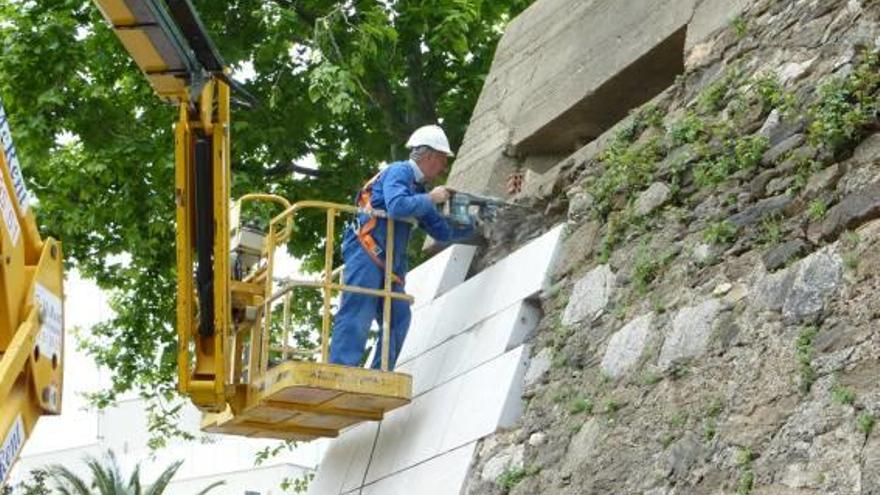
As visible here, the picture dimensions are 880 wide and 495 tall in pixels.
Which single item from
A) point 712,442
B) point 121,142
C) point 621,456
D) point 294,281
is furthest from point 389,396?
point 121,142

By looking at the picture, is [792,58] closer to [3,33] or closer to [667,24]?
[667,24]

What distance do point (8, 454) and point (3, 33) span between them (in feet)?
35.2

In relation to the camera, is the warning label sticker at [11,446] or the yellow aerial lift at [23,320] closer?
the warning label sticker at [11,446]

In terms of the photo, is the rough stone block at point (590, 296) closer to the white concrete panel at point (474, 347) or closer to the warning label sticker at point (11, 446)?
the white concrete panel at point (474, 347)

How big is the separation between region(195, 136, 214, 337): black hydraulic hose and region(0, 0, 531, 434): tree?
656 cm

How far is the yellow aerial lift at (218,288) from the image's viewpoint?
867 cm

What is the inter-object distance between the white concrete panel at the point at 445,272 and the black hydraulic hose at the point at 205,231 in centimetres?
176

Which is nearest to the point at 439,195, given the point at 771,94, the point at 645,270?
the point at 645,270

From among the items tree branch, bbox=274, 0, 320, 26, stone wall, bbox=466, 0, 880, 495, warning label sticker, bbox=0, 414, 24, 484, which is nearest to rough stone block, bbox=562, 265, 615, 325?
stone wall, bbox=466, 0, 880, 495

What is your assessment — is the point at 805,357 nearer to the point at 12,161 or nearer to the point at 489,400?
the point at 489,400

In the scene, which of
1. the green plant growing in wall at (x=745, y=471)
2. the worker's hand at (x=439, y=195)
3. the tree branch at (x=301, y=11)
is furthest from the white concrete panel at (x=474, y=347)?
the tree branch at (x=301, y=11)

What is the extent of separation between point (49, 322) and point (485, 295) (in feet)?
10.2

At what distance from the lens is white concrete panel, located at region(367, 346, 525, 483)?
343 inches

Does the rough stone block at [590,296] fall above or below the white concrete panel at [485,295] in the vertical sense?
below
